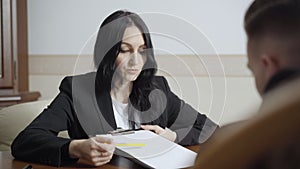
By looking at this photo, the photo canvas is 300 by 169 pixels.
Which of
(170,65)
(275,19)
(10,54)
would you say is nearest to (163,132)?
(170,65)

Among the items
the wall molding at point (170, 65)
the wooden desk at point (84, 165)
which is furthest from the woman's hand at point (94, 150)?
the wall molding at point (170, 65)

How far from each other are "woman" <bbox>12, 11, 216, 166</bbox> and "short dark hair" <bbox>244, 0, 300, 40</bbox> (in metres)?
0.87

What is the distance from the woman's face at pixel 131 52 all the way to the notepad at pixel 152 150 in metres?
0.21

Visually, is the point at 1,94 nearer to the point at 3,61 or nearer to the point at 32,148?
the point at 3,61

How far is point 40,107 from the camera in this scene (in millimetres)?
2008

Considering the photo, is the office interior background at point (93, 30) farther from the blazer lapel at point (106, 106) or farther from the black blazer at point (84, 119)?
the blazer lapel at point (106, 106)

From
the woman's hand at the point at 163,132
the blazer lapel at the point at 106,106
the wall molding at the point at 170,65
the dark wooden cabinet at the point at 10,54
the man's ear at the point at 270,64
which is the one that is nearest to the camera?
the man's ear at the point at 270,64

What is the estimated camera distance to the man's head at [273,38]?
30cm

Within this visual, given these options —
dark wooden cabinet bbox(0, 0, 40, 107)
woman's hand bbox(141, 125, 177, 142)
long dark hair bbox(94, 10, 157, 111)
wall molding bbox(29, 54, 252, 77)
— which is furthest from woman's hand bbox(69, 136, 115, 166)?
dark wooden cabinet bbox(0, 0, 40, 107)

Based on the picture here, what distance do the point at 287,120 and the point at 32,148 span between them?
41.4 inches

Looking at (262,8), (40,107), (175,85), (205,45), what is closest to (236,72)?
(175,85)

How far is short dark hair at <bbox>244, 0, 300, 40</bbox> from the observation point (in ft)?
1.04

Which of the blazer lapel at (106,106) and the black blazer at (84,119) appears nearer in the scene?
the black blazer at (84,119)

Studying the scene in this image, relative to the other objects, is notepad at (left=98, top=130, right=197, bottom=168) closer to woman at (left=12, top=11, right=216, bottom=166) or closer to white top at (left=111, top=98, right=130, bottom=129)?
woman at (left=12, top=11, right=216, bottom=166)
